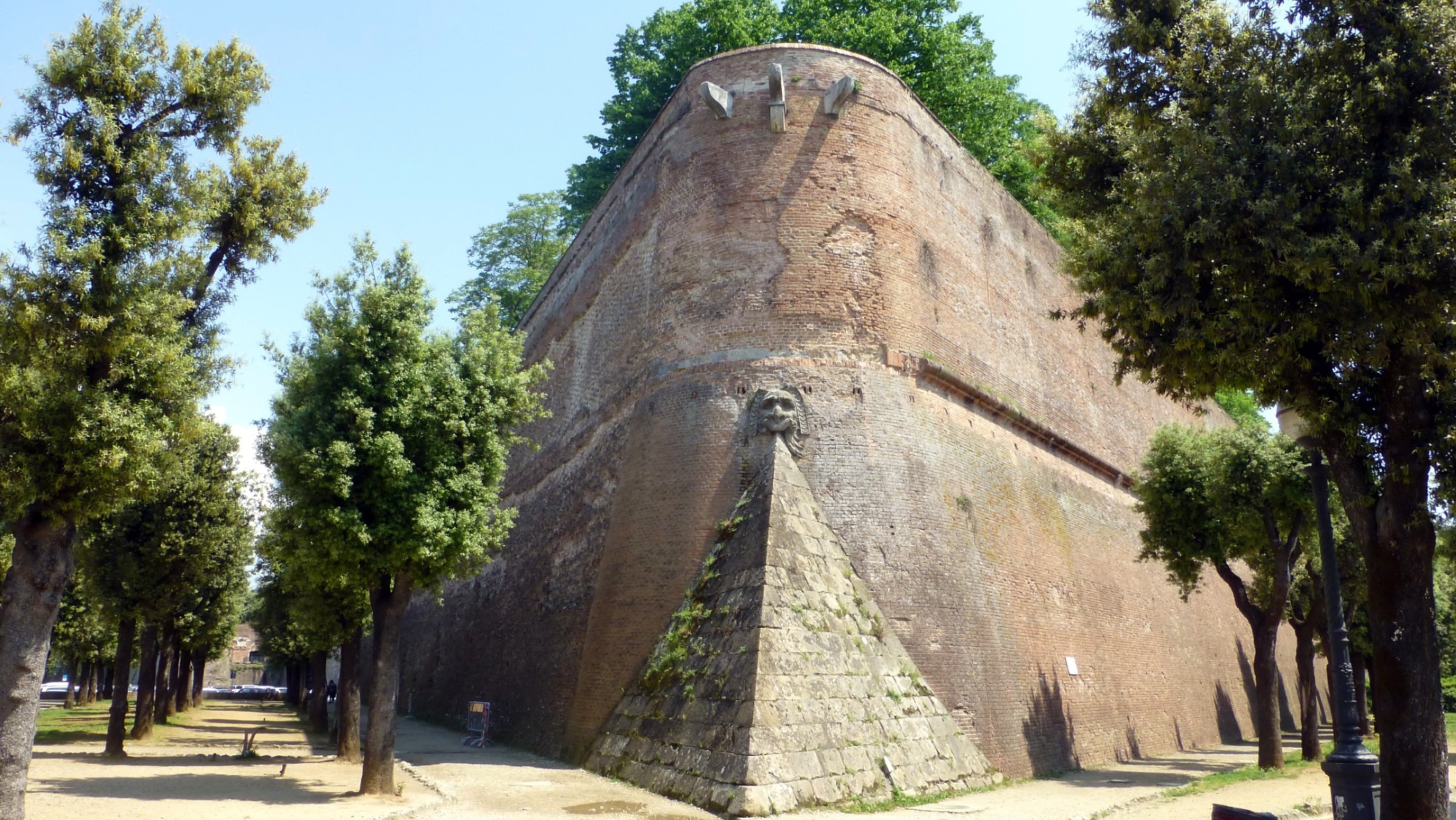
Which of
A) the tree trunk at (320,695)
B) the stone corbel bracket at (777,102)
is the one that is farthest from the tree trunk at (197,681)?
the stone corbel bracket at (777,102)

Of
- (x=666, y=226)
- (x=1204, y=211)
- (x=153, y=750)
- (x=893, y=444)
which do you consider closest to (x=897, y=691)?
(x=893, y=444)

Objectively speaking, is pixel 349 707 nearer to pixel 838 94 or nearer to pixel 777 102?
pixel 777 102

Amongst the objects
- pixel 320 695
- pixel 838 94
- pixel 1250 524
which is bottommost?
pixel 320 695

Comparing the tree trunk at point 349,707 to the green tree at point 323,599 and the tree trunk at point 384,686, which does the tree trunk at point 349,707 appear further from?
the tree trunk at point 384,686

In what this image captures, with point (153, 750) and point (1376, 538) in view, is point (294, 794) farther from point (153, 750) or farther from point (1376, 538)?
point (1376, 538)

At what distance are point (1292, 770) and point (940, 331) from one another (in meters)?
9.03

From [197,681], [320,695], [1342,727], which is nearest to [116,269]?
[1342,727]

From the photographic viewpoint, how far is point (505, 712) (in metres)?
18.0

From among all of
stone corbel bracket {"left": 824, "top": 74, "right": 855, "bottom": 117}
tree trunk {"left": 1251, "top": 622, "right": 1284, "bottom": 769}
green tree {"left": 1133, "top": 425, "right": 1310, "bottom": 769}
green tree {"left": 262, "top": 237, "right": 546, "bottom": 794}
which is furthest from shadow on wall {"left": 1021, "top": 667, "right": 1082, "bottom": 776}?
stone corbel bracket {"left": 824, "top": 74, "right": 855, "bottom": 117}

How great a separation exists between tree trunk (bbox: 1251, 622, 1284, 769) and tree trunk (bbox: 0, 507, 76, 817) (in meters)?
16.0

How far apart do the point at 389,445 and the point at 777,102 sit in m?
8.54

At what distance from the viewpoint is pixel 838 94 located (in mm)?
→ 15914

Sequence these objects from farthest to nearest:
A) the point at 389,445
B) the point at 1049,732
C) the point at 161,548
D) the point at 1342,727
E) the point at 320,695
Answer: the point at 320,695
the point at 161,548
the point at 1049,732
the point at 389,445
the point at 1342,727

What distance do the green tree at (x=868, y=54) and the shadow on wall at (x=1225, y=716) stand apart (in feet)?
44.7
